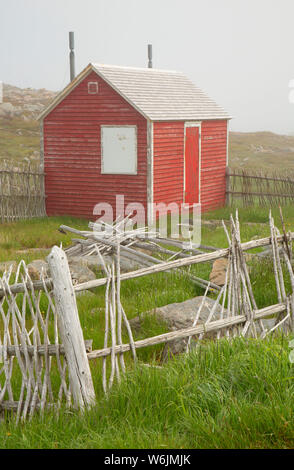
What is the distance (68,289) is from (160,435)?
1.39 m

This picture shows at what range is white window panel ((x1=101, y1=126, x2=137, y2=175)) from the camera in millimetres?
17359

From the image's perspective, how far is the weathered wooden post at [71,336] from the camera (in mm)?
4871

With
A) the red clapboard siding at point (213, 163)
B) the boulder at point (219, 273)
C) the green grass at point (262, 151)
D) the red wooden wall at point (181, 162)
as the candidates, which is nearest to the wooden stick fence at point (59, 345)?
the boulder at point (219, 273)

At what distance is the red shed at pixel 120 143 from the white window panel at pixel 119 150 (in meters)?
0.03

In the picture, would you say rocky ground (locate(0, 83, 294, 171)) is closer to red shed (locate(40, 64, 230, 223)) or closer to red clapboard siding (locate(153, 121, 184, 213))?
red shed (locate(40, 64, 230, 223))

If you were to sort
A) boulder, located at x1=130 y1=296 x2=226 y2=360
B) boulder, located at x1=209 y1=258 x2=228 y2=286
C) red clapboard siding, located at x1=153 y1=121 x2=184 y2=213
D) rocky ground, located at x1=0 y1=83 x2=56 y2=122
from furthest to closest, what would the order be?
rocky ground, located at x1=0 y1=83 x2=56 y2=122, red clapboard siding, located at x1=153 y1=121 x2=184 y2=213, boulder, located at x1=209 y1=258 x2=228 y2=286, boulder, located at x1=130 y1=296 x2=226 y2=360

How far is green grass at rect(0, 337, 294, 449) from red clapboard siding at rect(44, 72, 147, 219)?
12.8m

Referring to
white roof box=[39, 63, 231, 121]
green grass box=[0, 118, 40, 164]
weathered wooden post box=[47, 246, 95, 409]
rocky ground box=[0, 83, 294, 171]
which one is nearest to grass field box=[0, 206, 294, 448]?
weathered wooden post box=[47, 246, 95, 409]

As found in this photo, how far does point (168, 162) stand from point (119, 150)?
145 cm

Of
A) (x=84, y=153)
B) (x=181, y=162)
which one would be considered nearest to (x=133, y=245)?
(x=84, y=153)

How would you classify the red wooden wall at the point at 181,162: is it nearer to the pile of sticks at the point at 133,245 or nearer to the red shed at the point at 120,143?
the red shed at the point at 120,143

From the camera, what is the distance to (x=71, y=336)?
16.0 feet
